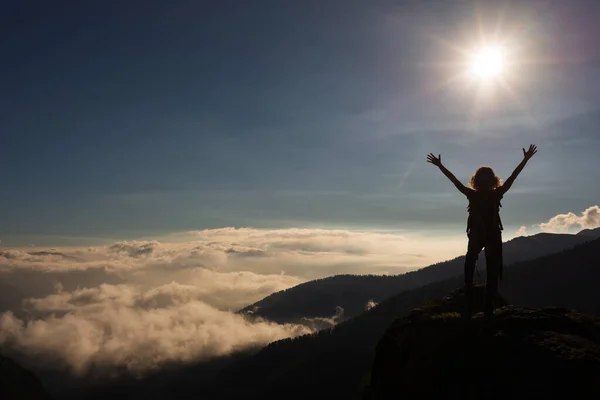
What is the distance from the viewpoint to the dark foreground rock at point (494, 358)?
27.7 ft

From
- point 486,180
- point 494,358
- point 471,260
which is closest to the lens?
point 494,358

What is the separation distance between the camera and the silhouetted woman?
12336 millimetres

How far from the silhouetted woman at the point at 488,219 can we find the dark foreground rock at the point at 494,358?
1212 mm

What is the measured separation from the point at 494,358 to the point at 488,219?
15.0 feet

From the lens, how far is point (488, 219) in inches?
490

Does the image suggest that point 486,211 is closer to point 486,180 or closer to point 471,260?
point 486,180

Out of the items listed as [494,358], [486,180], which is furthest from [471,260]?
[494,358]

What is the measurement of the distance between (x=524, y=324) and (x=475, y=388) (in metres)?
2.90

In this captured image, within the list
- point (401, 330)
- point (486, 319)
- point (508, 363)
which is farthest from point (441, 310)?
point (508, 363)

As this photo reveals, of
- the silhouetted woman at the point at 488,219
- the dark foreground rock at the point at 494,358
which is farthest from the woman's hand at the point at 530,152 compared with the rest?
the dark foreground rock at the point at 494,358

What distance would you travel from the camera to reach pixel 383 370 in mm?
13359

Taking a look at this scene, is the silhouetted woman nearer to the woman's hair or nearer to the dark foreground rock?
the woman's hair

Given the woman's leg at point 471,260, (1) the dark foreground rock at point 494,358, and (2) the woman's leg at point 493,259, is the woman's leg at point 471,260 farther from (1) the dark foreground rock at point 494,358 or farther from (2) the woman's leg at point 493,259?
(1) the dark foreground rock at point 494,358

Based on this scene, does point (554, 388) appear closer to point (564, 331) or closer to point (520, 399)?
point (520, 399)
